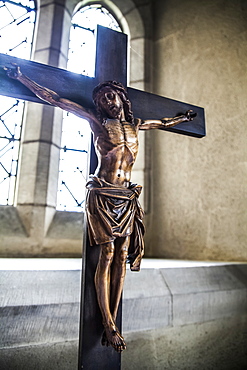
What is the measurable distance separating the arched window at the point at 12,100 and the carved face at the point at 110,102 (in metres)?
2.24

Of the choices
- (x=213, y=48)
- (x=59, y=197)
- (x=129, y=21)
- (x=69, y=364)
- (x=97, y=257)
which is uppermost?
(x=129, y=21)

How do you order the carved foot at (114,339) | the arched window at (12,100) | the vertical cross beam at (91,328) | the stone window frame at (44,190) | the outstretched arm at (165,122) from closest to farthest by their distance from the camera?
the carved foot at (114,339)
the vertical cross beam at (91,328)
the outstretched arm at (165,122)
the stone window frame at (44,190)
the arched window at (12,100)

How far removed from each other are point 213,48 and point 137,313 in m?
2.87

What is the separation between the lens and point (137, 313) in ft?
5.87

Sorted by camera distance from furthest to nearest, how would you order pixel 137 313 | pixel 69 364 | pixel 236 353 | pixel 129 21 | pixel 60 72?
pixel 129 21, pixel 236 353, pixel 137 313, pixel 69 364, pixel 60 72

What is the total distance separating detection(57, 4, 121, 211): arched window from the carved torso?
6.41ft

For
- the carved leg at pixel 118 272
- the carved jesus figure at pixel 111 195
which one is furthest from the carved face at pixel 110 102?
the carved leg at pixel 118 272

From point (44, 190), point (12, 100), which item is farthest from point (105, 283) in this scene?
point (12, 100)

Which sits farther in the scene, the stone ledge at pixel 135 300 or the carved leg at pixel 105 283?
the stone ledge at pixel 135 300

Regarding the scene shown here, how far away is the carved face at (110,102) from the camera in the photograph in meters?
1.21

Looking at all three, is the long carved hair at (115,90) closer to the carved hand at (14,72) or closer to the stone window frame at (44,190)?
the carved hand at (14,72)

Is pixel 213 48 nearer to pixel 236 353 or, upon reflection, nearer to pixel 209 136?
pixel 209 136

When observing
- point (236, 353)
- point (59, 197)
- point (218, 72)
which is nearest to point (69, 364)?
point (236, 353)

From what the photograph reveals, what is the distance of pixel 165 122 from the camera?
147 centimetres
